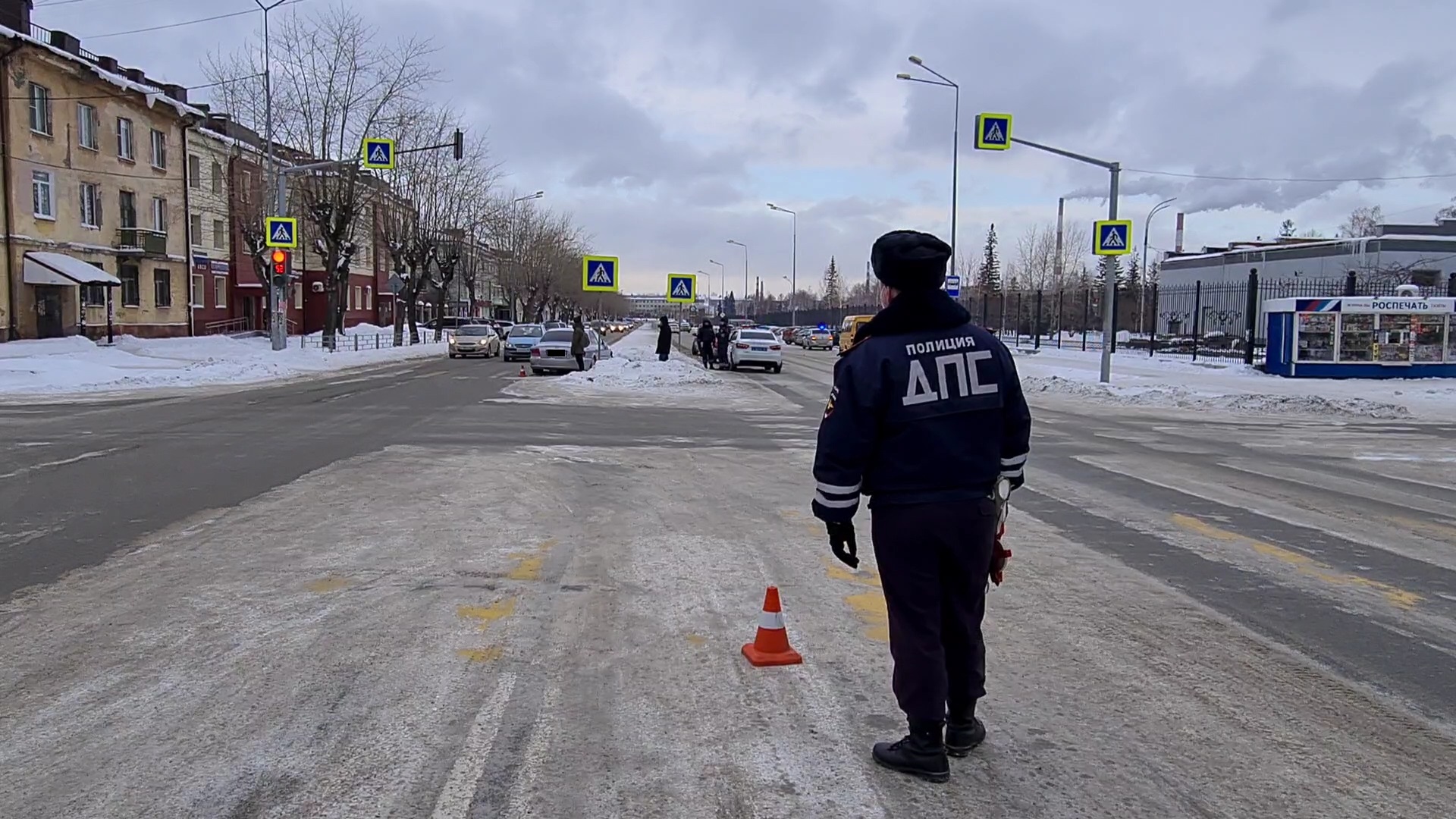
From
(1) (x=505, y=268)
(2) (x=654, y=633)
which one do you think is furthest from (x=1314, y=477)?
(1) (x=505, y=268)

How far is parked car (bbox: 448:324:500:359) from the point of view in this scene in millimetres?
43281

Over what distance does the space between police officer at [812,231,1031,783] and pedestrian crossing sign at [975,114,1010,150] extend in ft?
73.1

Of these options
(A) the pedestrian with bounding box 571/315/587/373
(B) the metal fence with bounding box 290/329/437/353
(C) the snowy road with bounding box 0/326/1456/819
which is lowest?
(C) the snowy road with bounding box 0/326/1456/819

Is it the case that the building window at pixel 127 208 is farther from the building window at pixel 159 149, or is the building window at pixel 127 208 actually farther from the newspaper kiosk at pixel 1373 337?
the newspaper kiosk at pixel 1373 337

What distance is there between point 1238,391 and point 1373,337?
247 inches

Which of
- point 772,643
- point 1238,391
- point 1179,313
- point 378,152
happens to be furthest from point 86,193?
point 1179,313

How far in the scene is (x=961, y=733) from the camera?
3979 mm

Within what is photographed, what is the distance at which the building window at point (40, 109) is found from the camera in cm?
3603

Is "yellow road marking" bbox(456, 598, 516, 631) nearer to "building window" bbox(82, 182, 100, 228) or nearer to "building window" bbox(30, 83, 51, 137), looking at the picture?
"building window" bbox(30, 83, 51, 137)

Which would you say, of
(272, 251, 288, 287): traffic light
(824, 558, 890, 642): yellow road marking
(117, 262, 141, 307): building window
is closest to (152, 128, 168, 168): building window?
(117, 262, 141, 307): building window

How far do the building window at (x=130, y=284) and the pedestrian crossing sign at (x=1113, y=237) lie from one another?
121 feet

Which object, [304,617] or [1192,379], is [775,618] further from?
[1192,379]

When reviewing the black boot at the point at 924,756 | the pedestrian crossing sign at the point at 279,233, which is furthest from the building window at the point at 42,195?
the black boot at the point at 924,756

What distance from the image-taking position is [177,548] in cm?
721
